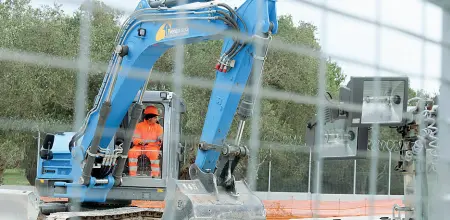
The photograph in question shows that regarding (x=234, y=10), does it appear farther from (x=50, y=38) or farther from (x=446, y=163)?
(x=50, y=38)

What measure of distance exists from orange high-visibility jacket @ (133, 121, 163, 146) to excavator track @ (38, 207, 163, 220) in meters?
0.52

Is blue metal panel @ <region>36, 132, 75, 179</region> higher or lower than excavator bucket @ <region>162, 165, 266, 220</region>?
higher

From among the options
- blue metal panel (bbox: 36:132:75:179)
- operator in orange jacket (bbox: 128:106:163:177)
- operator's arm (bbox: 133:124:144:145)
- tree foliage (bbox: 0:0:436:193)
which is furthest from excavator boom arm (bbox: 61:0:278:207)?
tree foliage (bbox: 0:0:436:193)

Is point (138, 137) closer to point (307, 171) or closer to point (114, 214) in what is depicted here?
point (114, 214)

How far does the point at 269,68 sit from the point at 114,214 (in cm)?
270

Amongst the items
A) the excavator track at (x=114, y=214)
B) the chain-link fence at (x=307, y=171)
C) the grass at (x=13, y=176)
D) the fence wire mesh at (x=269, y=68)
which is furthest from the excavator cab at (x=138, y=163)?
the grass at (x=13, y=176)

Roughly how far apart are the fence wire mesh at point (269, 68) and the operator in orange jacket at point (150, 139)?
7.50 feet

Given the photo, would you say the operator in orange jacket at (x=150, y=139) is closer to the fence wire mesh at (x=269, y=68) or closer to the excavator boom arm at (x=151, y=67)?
the excavator boom arm at (x=151, y=67)

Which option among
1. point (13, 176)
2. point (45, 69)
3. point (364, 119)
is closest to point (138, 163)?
point (364, 119)

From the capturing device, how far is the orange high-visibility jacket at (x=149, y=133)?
558cm

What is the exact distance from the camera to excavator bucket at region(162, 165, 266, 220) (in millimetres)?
3623

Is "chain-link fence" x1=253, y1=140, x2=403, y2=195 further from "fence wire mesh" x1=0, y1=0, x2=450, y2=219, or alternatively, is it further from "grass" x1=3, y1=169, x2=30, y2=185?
"grass" x1=3, y1=169, x2=30, y2=185

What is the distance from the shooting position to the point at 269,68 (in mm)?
3043

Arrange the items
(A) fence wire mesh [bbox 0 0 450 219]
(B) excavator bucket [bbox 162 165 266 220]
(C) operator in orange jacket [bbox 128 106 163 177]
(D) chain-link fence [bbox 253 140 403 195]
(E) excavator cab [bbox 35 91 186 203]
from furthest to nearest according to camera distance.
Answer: (C) operator in orange jacket [bbox 128 106 163 177]
(E) excavator cab [bbox 35 91 186 203]
(B) excavator bucket [bbox 162 165 266 220]
(D) chain-link fence [bbox 253 140 403 195]
(A) fence wire mesh [bbox 0 0 450 219]
